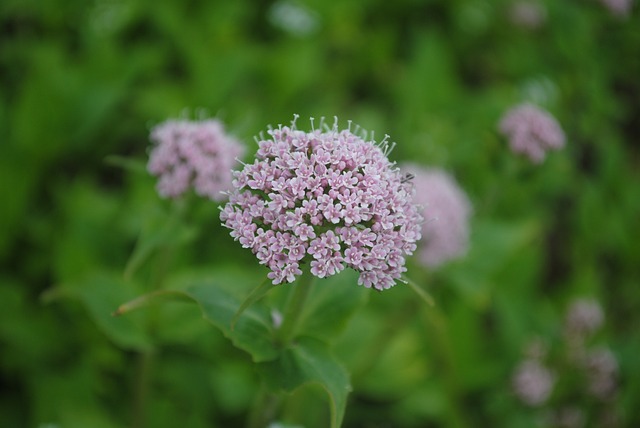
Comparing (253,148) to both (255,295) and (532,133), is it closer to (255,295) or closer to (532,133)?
(532,133)

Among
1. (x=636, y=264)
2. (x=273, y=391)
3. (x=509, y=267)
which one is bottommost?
(x=273, y=391)

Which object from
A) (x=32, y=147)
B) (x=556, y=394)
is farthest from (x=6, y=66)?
(x=556, y=394)

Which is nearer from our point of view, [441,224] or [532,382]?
[441,224]

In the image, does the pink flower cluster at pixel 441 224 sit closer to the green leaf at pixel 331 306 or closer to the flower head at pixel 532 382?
the flower head at pixel 532 382

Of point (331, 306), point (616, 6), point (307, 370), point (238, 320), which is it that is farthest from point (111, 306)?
point (616, 6)

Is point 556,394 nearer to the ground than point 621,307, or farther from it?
nearer to the ground

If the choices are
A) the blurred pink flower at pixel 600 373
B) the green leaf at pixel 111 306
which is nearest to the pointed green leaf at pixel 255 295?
the green leaf at pixel 111 306

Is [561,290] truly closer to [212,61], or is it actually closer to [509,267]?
[509,267]
